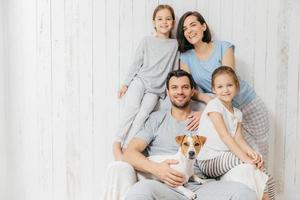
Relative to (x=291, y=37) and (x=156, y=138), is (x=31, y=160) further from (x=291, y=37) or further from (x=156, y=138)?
(x=291, y=37)

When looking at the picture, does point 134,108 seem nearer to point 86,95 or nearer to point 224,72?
point 86,95

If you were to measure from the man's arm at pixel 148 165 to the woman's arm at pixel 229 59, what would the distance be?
0.63 m

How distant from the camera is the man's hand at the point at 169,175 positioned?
80.7 inches

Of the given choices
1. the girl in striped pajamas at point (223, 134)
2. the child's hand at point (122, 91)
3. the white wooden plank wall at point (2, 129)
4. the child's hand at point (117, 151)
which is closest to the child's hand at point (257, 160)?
the girl in striped pajamas at point (223, 134)

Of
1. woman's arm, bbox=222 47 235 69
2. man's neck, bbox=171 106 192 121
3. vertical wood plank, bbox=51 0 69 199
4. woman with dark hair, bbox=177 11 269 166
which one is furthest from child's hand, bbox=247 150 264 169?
vertical wood plank, bbox=51 0 69 199

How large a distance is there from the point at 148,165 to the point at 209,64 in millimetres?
674

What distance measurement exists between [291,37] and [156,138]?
3.31 ft

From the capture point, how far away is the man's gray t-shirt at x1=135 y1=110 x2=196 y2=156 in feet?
7.49

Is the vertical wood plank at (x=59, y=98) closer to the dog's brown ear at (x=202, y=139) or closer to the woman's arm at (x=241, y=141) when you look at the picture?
the dog's brown ear at (x=202, y=139)

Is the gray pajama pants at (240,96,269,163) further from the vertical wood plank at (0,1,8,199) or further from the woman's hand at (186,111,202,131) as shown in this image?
the vertical wood plank at (0,1,8,199)

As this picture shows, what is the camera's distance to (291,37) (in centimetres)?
253

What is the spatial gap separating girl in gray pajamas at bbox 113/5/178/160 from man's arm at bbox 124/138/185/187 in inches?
5.6

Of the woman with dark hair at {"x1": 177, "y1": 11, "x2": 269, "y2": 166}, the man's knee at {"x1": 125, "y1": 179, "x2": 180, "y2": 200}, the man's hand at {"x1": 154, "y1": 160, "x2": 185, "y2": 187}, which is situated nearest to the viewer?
the man's knee at {"x1": 125, "y1": 179, "x2": 180, "y2": 200}

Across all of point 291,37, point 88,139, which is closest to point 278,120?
point 291,37
